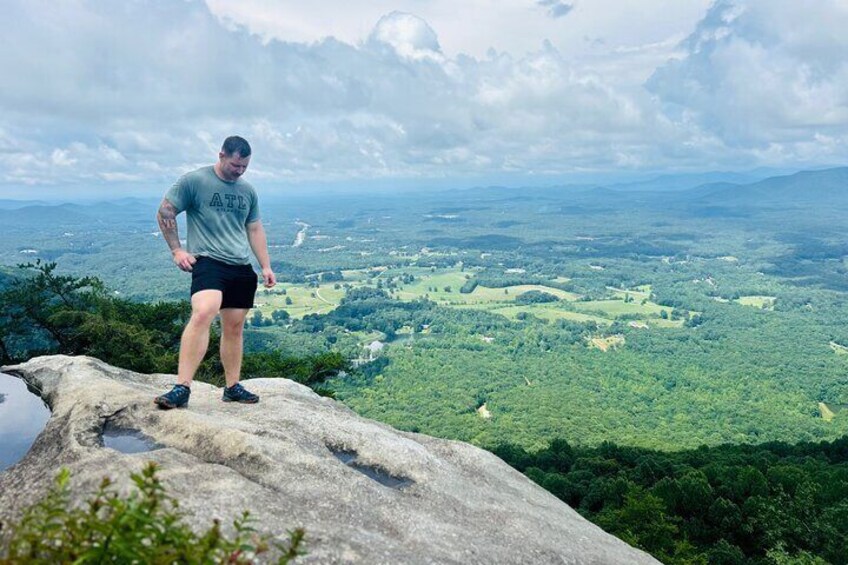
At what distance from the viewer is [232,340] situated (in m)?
8.19

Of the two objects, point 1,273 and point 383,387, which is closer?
point 1,273

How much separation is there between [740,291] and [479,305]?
299ft

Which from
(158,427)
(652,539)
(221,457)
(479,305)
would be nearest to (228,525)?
(221,457)

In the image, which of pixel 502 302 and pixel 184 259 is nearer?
pixel 184 259

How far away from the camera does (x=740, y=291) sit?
190 meters

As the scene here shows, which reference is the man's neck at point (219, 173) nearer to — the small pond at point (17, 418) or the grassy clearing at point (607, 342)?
the small pond at point (17, 418)

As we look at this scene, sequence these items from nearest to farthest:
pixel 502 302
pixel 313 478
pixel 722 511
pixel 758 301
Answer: pixel 313 478, pixel 722 511, pixel 502 302, pixel 758 301

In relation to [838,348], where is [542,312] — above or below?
above

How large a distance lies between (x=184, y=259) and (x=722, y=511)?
23.9 m

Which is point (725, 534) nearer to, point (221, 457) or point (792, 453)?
point (221, 457)

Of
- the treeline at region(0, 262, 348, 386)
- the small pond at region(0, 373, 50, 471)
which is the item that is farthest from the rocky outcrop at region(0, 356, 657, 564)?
the treeline at region(0, 262, 348, 386)

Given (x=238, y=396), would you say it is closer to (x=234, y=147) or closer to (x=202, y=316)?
(x=202, y=316)

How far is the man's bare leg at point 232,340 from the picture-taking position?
25.4 feet

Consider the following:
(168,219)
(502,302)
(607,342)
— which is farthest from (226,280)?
(502,302)
